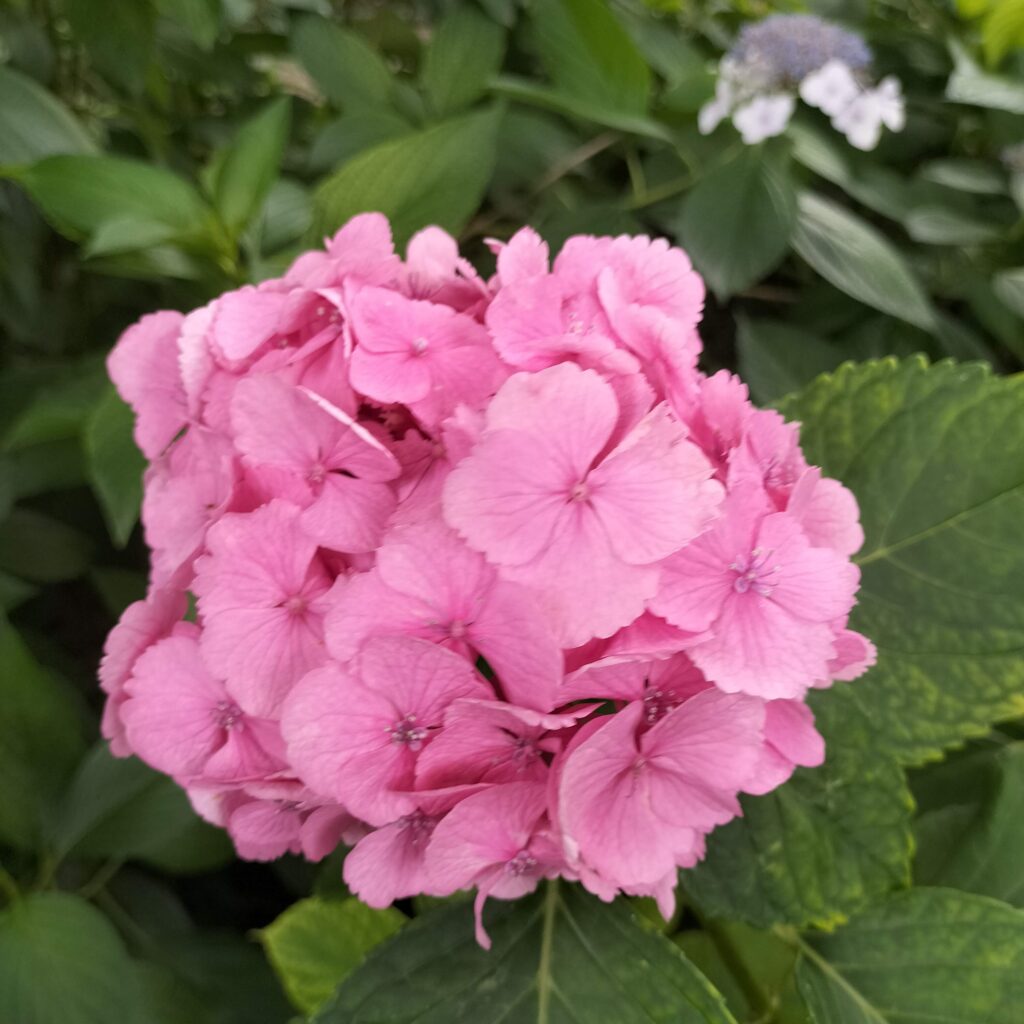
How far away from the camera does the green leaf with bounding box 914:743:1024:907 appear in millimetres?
553

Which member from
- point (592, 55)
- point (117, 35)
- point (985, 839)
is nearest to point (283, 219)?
point (117, 35)

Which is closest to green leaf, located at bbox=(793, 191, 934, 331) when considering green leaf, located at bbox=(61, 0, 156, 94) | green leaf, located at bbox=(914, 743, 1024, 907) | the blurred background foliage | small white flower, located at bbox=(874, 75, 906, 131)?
the blurred background foliage

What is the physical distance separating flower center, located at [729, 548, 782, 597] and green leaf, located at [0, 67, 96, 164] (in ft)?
1.99

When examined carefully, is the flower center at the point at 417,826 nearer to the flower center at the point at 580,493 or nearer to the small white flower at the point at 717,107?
the flower center at the point at 580,493

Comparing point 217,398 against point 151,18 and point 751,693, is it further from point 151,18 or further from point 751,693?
point 151,18

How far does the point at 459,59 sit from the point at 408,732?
0.66 meters

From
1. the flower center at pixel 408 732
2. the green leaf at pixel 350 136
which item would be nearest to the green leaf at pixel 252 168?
the green leaf at pixel 350 136

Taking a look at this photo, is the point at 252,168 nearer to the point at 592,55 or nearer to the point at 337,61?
the point at 337,61

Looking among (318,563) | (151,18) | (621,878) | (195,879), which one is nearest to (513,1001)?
(621,878)

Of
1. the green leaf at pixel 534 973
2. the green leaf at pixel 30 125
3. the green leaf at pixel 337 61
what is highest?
the green leaf at pixel 337 61

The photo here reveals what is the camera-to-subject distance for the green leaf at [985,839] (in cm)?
55

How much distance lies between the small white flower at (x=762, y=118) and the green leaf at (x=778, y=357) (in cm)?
16

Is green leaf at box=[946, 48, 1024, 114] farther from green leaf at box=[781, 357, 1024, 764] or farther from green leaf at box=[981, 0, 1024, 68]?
green leaf at box=[781, 357, 1024, 764]

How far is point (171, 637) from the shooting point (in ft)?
1.29
